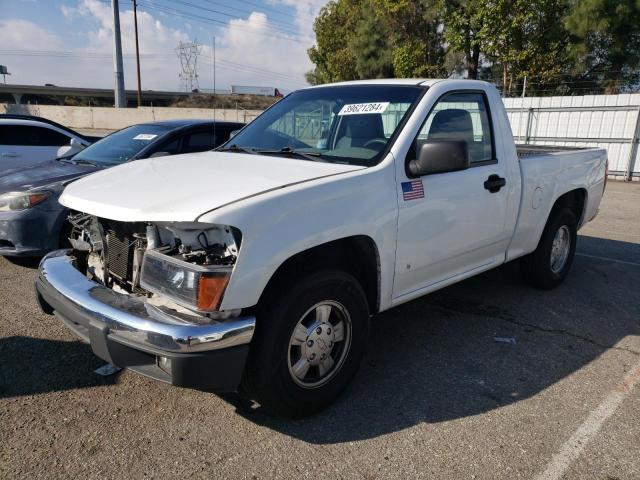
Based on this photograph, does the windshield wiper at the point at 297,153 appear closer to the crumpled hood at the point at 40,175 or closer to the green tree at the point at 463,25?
the crumpled hood at the point at 40,175

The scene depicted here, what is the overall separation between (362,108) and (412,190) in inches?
31.9

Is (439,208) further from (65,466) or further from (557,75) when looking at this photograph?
(557,75)

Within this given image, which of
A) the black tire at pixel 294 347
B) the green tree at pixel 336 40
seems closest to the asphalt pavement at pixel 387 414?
the black tire at pixel 294 347

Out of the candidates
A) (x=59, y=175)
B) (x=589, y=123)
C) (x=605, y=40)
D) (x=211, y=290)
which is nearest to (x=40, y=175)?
(x=59, y=175)

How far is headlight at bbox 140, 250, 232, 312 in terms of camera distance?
2.35m

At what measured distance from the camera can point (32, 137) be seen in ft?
27.2

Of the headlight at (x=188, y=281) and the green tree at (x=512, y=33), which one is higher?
the green tree at (x=512, y=33)

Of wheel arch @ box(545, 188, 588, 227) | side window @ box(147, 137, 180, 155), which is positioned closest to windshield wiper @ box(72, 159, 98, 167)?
side window @ box(147, 137, 180, 155)

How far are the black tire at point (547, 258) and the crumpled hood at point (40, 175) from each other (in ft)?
15.1

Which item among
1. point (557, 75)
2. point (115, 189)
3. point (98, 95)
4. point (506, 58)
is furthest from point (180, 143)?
point (98, 95)

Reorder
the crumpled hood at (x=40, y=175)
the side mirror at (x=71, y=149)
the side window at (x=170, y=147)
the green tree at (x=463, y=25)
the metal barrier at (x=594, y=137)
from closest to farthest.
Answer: the crumpled hood at (x=40, y=175), the side window at (x=170, y=147), the side mirror at (x=71, y=149), the metal barrier at (x=594, y=137), the green tree at (x=463, y=25)

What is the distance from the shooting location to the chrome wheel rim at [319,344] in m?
2.80

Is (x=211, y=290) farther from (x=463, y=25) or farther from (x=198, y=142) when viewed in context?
(x=463, y=25)

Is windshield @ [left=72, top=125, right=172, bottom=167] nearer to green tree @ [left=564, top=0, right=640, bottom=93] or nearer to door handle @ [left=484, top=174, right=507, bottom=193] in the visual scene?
door handle @ [left=484, top=174, right=507, bottom=193]
